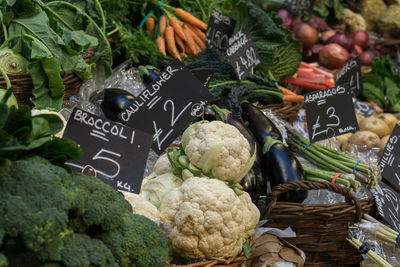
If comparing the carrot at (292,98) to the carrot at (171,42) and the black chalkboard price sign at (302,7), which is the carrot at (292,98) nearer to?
the carrot at (171,42)

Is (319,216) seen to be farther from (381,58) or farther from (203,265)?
(381,58)

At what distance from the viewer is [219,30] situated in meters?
2.96

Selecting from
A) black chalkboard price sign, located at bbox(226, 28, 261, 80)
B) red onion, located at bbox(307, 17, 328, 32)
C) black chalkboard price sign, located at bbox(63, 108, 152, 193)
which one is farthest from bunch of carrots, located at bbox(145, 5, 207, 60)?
black chalkboard price sign, located at bbox(63, 108, 152, 193)

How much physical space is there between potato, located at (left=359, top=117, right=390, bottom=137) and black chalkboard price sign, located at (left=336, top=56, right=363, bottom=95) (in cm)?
26

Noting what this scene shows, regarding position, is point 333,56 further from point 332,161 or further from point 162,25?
point 332,161

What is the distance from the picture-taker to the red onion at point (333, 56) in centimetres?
392

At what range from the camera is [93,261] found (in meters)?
0.98

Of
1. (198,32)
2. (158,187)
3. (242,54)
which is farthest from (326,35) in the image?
(158,187)

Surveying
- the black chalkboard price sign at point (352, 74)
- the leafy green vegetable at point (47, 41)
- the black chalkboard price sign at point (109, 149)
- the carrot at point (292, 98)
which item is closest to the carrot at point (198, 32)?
the carrot at point (292, 98)

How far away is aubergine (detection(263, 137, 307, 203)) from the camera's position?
1992mm

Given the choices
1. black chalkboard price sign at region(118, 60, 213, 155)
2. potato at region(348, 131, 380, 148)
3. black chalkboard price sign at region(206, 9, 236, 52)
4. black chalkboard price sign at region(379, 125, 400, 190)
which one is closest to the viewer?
black chalkboard price sign at region(118, 60, 213, 155)

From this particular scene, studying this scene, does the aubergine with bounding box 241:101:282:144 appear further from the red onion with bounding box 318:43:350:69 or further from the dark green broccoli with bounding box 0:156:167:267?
the red onion with bounding box 318:43:350:69

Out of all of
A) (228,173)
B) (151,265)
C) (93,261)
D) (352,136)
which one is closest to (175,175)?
(228,173)

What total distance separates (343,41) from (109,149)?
3178mm
